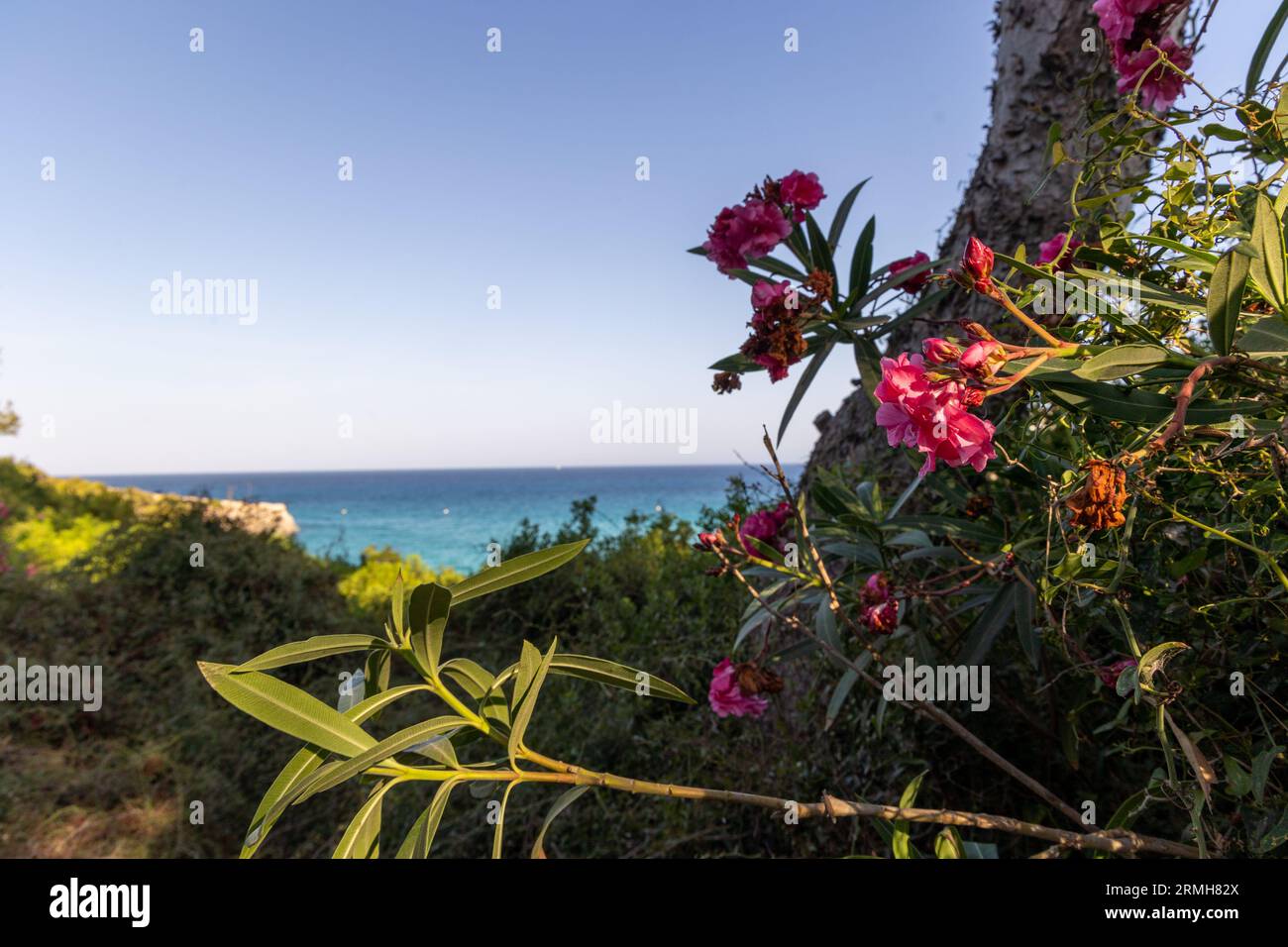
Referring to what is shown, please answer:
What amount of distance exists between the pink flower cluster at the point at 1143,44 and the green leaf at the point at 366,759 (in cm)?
121

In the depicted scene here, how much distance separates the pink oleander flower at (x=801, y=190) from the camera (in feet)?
4.69

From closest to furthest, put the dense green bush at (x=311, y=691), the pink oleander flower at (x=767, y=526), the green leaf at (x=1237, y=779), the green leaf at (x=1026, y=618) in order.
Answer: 1. the green leaf at (x=1237, y=779)
2. the green leaf at (x=1026, y=618)
3. the pink oleander flower at (x=767, y=526)
4. the dense green bush at (x=311, y=691)

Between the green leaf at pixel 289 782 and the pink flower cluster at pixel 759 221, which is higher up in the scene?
the pink flower cluster at pixel 759 221

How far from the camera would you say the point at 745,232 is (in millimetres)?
1407

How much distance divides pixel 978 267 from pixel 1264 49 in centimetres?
62

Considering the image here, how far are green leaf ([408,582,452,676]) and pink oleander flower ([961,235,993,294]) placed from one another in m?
0.62

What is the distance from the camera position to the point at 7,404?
8438 mm

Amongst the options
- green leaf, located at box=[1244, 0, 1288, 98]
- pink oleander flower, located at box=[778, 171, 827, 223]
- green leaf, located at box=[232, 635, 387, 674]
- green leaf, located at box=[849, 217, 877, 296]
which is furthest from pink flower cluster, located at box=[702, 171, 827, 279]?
green leaf, located at box=[232, 635, 387, 674]

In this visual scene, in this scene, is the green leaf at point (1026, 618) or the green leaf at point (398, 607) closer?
the green leaf at point (398, 607)

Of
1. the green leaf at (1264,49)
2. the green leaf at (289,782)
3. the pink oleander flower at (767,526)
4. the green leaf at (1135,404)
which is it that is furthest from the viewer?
the pink oleander flower at (767,526)

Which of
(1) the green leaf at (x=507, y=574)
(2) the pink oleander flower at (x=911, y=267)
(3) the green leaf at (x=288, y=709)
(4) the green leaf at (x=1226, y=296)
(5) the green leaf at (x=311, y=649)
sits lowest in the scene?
(3) the green leaf at (x=288, y=709)

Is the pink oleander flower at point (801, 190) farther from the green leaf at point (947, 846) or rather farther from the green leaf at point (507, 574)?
the green leaf at point (947, 846)

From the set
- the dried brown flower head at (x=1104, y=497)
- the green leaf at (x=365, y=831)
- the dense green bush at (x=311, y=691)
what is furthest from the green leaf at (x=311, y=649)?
the dense green bush at (x=311, y=691)

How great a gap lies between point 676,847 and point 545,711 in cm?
114
